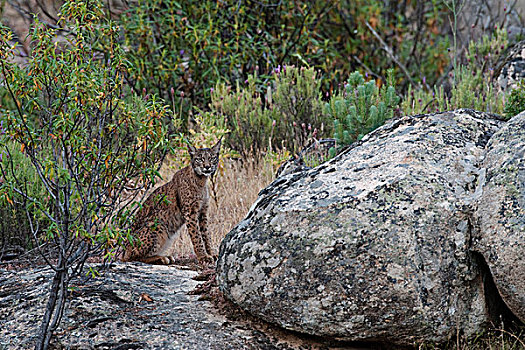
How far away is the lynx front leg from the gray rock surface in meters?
2.56

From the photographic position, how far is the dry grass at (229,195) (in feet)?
20.3

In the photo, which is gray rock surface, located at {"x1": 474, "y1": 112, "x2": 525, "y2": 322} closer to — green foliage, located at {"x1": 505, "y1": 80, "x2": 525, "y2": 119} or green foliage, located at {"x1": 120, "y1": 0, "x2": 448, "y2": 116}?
green foliage, located at {"x1": 505, "y1": 80, "x2": 525, "y2": 119}

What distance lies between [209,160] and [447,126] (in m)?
2.29

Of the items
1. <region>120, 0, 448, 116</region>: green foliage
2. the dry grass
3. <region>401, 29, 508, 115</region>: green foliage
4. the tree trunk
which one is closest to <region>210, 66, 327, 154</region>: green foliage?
the dry grass

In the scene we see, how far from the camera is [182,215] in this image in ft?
17.8

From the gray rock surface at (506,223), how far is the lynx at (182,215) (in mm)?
2530

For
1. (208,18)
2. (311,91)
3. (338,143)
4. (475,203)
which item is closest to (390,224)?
(475,203)

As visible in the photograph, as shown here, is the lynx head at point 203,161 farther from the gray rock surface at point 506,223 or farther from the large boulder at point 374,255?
the gray rock surface at point 506,223

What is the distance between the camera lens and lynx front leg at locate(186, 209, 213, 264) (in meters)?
5.21

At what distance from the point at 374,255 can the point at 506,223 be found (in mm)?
721

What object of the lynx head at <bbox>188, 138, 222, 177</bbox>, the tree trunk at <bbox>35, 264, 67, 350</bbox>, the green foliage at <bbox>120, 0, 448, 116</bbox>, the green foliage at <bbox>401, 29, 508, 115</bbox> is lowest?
the tree trunk at <bbox>35, 264, 67, 350</bbox>

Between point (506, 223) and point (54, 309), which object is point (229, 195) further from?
point (506, 223)

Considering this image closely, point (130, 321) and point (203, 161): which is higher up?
point (203, 161)

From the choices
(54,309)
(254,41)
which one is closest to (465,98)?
(54,309)
